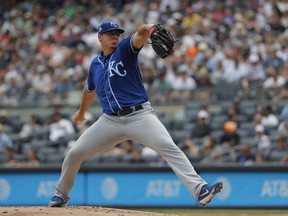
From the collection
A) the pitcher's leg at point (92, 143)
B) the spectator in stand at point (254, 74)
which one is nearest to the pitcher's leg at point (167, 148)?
the pitcher's leg at point (92, 143)

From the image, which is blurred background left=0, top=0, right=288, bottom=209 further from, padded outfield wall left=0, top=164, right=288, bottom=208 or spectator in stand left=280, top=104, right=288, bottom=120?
padded outfield wall left=0, top=164, right=288, bottom=208

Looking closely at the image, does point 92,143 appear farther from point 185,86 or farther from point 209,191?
point 185,86

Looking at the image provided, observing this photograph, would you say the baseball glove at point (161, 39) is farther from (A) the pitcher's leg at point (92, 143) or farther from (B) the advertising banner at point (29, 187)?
(B) the advertising banner at point (29, 187)

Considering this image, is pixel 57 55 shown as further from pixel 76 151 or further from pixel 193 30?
pixel 76 151

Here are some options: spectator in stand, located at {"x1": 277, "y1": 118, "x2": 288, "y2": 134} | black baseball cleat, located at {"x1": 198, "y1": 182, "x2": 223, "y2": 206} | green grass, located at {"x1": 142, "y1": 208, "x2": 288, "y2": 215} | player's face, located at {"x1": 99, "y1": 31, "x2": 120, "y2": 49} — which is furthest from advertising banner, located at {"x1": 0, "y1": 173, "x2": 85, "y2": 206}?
black baseball cleat, located at {"x1": 198, "y1": 182, "x2": 223, "y2": 206}

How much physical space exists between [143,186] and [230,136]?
2.06 m

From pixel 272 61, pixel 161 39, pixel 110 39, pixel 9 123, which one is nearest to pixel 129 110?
pixel 110 39

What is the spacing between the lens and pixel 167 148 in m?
8.03

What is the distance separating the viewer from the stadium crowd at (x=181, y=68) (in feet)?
48.8

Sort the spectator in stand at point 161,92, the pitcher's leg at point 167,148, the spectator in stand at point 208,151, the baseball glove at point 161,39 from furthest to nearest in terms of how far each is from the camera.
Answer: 1. the spectator in stand at point 161,92
2. the spectator in stand at point 208,151
3. the pitcher's leg at point 167,148
4. the baseball glove at point 161,39

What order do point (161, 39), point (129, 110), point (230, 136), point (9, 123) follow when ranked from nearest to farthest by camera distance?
1. point (161, 39)
2. point (129, 110)
3. point (230, 136)
4. point (9, 123)

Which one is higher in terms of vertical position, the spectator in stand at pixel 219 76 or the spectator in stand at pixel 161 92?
the spectator in stand at pixel 219 76

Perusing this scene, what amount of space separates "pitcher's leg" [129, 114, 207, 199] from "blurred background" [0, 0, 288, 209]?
5.66 meters

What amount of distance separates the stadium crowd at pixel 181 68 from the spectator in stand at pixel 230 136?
0.06 ft
